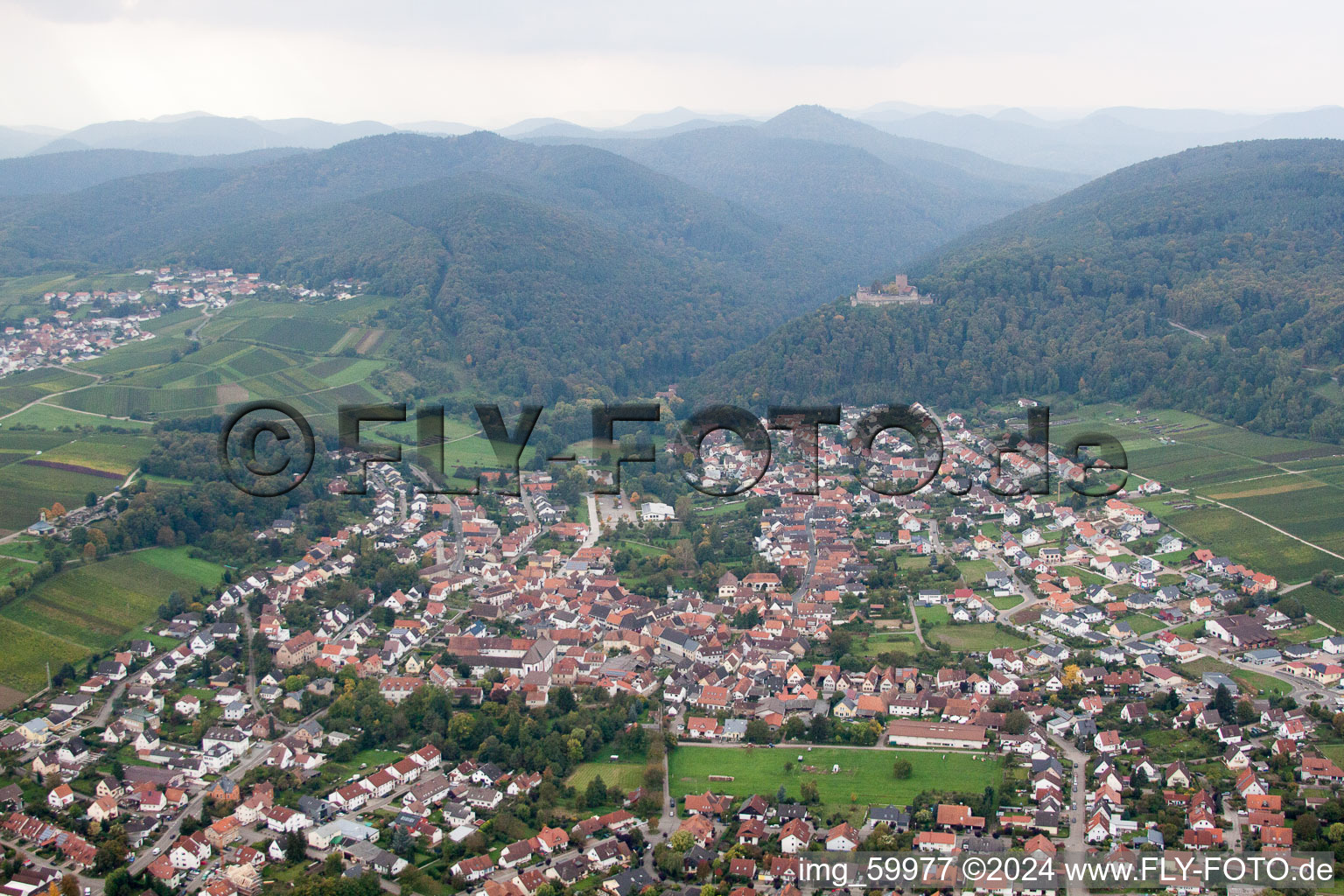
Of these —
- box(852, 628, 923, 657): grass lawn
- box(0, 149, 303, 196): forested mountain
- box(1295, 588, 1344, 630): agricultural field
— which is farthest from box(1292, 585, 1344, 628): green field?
box(0, 149, 303, 196): forested mountain

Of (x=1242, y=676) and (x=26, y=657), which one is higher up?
(x=1242, y=676)

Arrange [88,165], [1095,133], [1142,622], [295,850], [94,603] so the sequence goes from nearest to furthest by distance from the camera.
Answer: [295,850] < [1142,622] < [94,603] < [88,165] < [1095,133]

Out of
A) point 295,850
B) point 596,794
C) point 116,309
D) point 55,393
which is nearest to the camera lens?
point 295,850

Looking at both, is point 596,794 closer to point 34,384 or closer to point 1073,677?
point 1073,677

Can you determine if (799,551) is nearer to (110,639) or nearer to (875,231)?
(110,639)

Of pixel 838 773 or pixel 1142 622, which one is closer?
pixel 838 773

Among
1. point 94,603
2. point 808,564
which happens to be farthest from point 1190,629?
point 94,603
